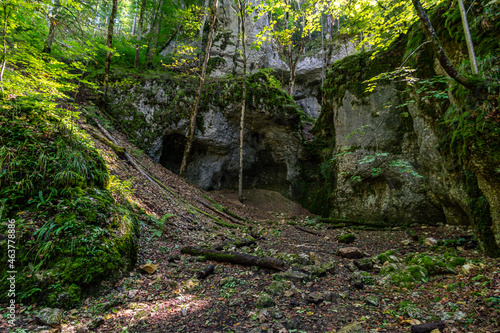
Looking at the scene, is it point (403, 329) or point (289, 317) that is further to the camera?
point (289, 317)

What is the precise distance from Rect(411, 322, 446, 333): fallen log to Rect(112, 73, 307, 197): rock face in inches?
478

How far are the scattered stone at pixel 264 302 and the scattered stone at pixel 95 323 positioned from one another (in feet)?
6.13

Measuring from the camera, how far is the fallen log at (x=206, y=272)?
152 inches

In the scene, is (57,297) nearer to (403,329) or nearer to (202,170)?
(403,329)

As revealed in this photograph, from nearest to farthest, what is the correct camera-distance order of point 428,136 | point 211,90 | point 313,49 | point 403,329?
point 403,329
point 428,136
point 211,90
point 313,49

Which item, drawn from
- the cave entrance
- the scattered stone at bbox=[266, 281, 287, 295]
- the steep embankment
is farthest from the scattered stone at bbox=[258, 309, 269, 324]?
the cave entrance

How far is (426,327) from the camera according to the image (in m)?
2.35

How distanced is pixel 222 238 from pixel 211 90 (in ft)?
34.3

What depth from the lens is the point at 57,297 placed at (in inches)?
102

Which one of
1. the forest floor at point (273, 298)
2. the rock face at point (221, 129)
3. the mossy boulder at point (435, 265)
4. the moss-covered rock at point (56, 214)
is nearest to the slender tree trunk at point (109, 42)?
the rock face at point (221, 129)

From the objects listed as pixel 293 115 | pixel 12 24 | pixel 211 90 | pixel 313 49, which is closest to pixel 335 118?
pixel 293 115

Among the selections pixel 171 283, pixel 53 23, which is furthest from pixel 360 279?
pixel 53 23

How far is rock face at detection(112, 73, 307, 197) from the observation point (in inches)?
501

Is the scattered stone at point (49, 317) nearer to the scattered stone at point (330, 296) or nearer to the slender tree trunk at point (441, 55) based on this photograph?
the scattered stone at point (330, 296)
